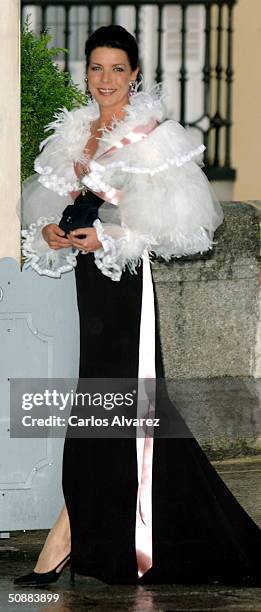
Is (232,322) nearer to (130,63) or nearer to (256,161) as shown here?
(130,63)

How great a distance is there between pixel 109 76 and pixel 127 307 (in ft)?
2.49

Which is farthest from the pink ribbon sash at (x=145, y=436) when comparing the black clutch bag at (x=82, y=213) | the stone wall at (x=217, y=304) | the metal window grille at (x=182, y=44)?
the metal window grille at (x=182, y=44)

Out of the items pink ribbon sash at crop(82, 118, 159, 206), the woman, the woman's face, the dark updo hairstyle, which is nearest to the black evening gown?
the woman

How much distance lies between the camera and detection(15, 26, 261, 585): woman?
16.5ft

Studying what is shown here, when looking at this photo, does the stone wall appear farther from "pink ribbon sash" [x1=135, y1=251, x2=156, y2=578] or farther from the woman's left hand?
the woman's left hand

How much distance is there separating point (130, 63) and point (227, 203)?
6.74 feet

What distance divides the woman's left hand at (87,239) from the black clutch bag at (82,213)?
0.08ft

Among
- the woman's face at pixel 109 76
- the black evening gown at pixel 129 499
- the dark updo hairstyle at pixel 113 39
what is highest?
the dark updo hairstyle at pixel 113 39

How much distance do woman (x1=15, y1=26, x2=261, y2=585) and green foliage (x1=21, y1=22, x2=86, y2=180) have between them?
95cm

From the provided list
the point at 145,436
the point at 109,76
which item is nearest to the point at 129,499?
the point at 145,436

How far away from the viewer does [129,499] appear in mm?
5250

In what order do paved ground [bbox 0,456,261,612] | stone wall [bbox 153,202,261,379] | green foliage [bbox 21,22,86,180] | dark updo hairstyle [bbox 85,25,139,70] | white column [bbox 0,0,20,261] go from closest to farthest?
paved ground [bbox 0,456,261,612]
dark updo hairstyle [bbox 85,25,139,70]
white column [bbox 0,0,20,261]
green foliage [bbox 21,22,86,180]
stone wall [bbox 153,202,261,379]

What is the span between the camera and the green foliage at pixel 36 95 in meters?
6.29

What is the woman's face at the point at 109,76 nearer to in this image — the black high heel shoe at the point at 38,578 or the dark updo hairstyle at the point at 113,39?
the dark updo hairstyle at the point at 113,39
